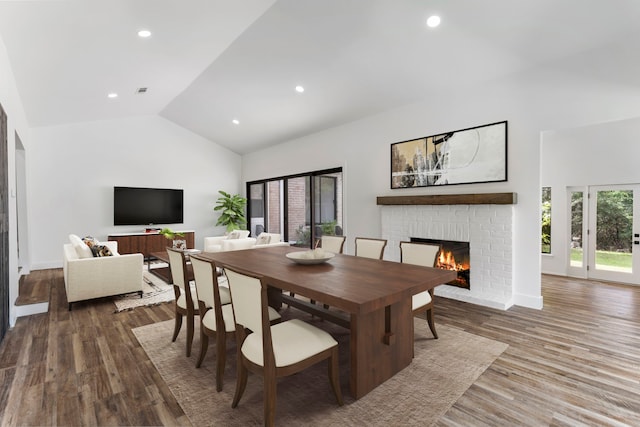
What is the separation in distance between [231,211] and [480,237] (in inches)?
246

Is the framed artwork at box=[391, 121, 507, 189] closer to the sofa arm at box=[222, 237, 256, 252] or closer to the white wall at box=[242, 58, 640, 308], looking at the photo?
the white wall at box=[242, 58, 640, 308]

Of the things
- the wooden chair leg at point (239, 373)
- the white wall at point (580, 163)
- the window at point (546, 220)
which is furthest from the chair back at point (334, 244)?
the window at point (546, 220)

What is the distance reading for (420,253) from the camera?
3125mm

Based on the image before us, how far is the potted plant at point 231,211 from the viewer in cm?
835

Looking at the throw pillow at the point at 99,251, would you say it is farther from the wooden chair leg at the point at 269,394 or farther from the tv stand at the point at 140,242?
the wooden chair leg at the point at 269,394

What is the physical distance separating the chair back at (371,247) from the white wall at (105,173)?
5.92 m

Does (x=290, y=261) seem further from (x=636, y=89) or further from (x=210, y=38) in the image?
(x=636, y=89)

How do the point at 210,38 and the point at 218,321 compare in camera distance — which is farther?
the point at 210,38

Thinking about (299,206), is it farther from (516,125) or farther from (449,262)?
(516,125)

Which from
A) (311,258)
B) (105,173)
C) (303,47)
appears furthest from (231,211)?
(311,258)

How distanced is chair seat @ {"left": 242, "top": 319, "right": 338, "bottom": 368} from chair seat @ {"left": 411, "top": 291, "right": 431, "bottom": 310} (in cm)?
98

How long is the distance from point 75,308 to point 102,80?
3.25 metres

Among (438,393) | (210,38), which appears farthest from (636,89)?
(210,38)

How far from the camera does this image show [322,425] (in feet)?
5.96
